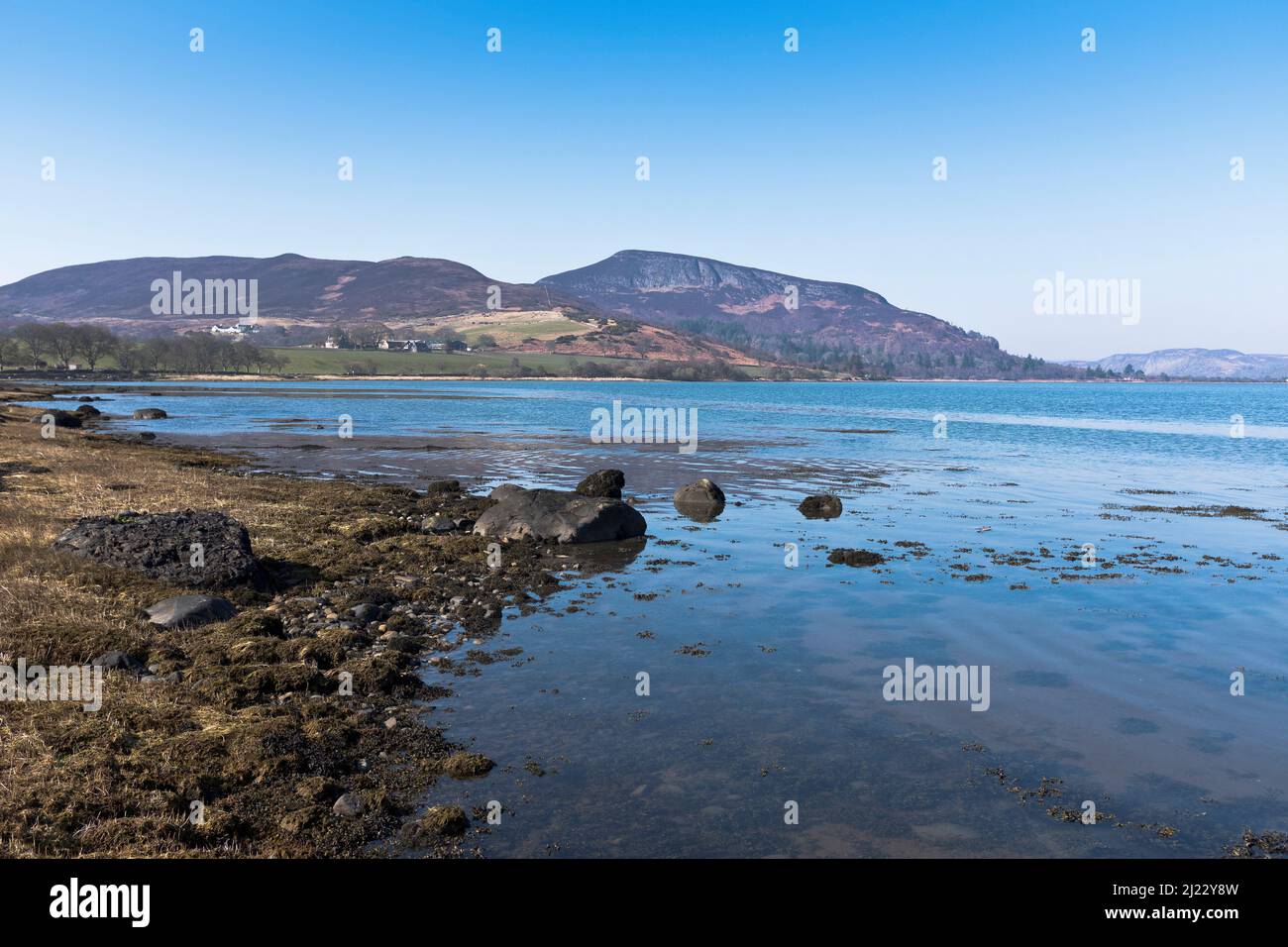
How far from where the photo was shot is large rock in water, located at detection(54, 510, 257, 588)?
16.6 meters

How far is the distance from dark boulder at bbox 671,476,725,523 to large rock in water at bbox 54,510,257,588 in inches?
681

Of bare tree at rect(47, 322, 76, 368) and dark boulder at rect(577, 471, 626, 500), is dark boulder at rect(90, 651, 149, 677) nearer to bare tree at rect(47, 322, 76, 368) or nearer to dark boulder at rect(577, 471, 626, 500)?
dark boulder at rect(577, 471, 626, 500)

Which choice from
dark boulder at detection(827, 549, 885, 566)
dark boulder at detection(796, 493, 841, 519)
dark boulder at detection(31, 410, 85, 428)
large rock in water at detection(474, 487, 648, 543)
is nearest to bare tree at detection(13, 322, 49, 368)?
A: dark boulder at detection(31, 410, 85, 428)

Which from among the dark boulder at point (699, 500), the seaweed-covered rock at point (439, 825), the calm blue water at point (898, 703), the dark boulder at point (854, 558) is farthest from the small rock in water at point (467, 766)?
the dark boulder at point (699, 500)

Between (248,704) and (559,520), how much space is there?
1491 cm

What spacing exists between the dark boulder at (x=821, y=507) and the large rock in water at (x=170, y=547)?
20356 millimetres

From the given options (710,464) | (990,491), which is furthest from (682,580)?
(710,464)

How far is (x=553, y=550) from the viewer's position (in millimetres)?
24578

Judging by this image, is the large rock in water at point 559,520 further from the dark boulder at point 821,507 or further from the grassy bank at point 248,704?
the dark boulder at point 821,507

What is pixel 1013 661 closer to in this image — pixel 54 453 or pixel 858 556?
pixel 858 556

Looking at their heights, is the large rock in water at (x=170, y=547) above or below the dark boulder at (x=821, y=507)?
above

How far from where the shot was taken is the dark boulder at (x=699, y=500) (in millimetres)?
31594

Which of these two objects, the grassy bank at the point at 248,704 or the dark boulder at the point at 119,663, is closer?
the grassy bank at the point at 248,704

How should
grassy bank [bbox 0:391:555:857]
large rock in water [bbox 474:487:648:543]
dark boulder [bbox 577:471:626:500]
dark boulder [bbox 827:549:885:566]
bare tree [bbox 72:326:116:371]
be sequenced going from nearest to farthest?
grassy bank [bbox 0:391:555:857] < dark boulder [bbox 827:549:885:566] < large rock in water [bbox 474:487:648:543] < dark boulder [bbox 577:471:626:500] < bare tree [bbox 72:326:116:371]
